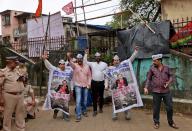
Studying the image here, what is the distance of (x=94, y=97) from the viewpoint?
1137 cm

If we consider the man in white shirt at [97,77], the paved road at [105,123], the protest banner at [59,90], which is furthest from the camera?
the man in white shirt at [97,77]

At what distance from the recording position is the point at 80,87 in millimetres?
10984

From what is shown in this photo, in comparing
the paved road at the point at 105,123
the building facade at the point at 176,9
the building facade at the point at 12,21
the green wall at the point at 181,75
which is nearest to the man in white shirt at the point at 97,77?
the paved road at the point at 105,123

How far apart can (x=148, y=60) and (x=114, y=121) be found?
2968mm

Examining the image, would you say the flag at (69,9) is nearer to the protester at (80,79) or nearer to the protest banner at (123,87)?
the protester at (80,79)

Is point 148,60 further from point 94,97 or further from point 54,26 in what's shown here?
point 54,26

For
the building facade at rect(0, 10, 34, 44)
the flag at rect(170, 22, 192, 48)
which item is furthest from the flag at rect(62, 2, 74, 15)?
the building facade at rect(0, 10, 34, 44)

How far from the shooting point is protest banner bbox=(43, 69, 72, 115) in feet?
36.1

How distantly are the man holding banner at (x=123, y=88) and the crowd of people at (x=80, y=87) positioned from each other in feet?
0.10

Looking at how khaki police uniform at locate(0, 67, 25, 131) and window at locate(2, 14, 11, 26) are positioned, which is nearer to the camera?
khaki police uniform at locate(0, 67, 25, 131)

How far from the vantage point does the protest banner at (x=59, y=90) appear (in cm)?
1101

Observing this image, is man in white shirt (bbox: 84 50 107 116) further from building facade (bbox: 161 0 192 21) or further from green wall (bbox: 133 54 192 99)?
building facade (bbox: 161 0 192 21)

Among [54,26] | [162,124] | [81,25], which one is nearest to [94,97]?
[162,124]

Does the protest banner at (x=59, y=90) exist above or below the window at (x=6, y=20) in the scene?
below
